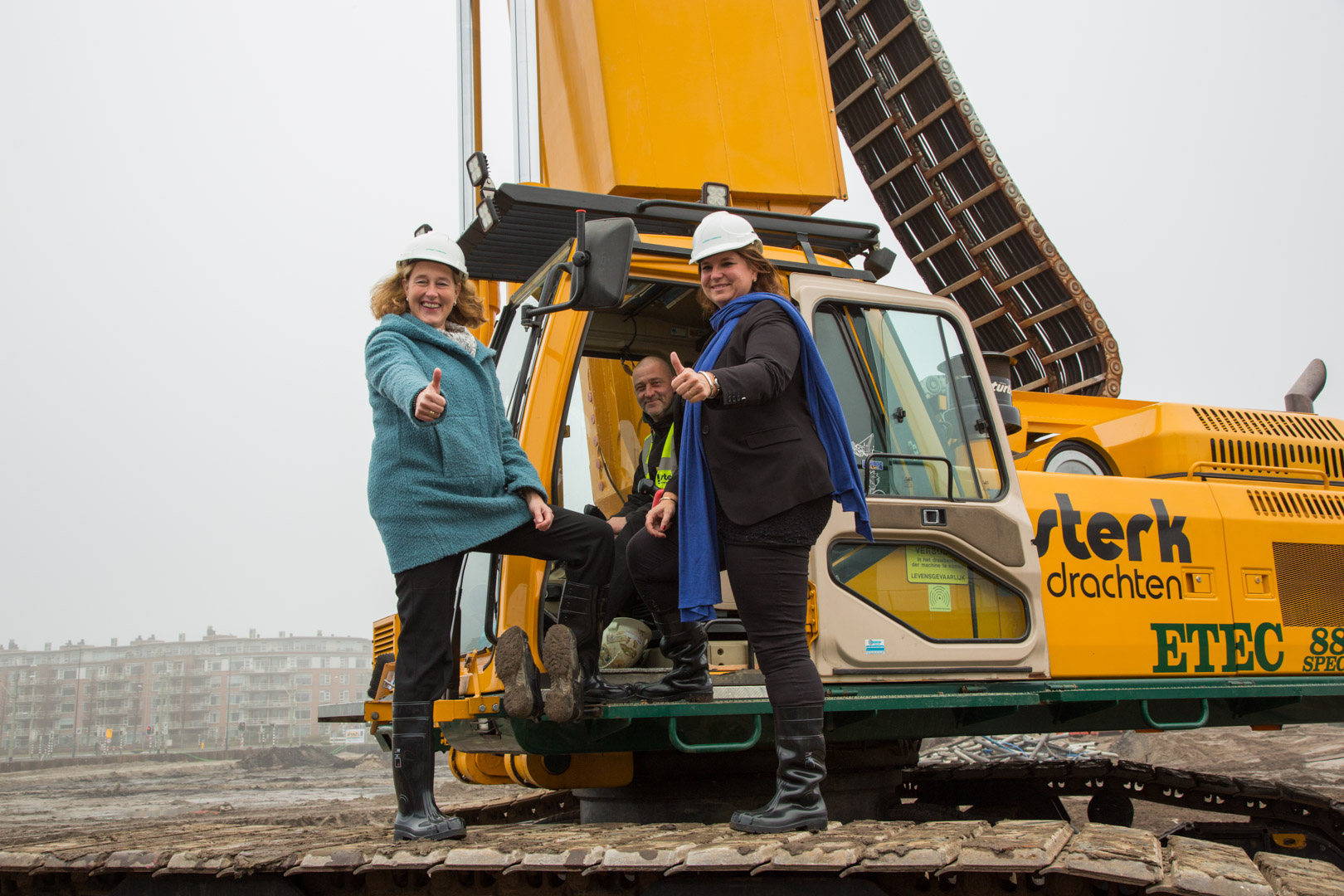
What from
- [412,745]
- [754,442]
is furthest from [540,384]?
[412,745]

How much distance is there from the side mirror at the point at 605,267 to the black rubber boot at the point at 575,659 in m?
0.95

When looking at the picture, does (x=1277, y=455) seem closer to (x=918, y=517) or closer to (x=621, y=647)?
(x=918, y=517)

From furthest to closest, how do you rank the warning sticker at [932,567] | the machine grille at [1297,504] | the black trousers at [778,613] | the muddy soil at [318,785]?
1. the muddy soil at [318,785]
2. the machine grille at [1297,504]
3. the warning sticker at [932,567]
4. the black trousers at [778,613]

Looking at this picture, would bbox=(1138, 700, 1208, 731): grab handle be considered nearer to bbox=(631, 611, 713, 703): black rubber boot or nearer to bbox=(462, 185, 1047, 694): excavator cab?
bbox=(462, 185, 1047, 694): excavator cab

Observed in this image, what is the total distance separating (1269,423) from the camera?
5.59 metres

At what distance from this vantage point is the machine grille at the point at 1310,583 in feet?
16.2

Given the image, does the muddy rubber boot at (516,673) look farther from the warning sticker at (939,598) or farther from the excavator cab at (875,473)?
the warning sticker at (939,598)

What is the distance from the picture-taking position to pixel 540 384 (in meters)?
4.01

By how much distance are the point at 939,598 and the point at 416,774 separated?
2100 millimetres

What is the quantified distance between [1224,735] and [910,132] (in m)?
11.2

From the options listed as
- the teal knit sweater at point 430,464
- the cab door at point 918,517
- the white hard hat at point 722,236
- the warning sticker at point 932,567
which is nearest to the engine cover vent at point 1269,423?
the cab door at point 918,517

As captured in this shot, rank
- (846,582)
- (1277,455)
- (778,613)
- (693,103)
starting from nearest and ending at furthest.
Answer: (778,613) → (846,582) → (693,103) → (1277,455)

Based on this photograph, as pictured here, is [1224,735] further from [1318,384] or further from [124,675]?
[124,675]

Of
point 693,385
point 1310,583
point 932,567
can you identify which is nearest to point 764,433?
point 693,385
